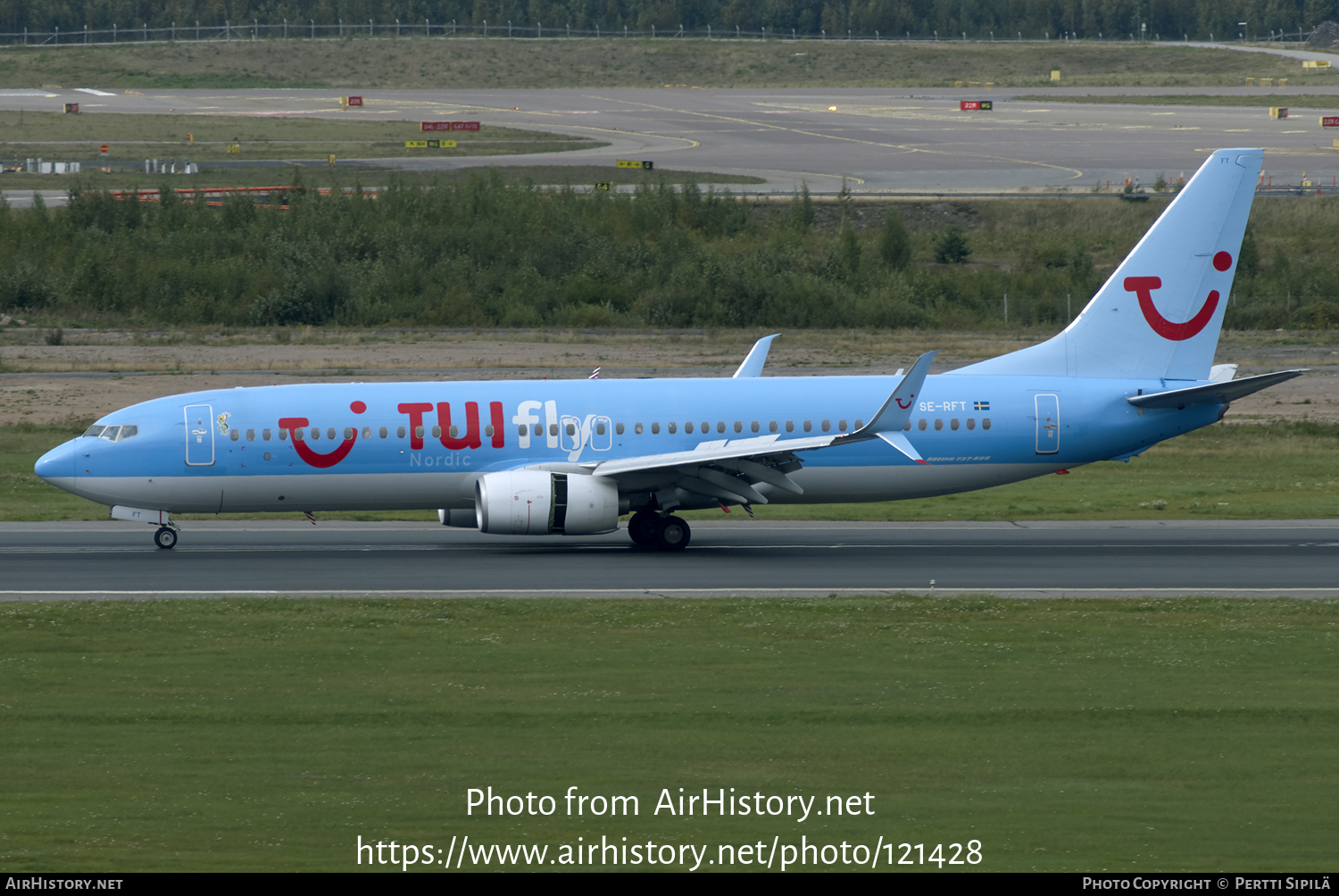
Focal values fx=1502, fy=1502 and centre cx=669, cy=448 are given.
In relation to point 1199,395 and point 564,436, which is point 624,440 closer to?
point 564,436

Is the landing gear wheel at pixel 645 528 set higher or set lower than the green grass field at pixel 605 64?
lower

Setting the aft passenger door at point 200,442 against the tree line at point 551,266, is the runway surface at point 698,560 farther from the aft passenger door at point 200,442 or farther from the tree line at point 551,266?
the tree line at point 551,266

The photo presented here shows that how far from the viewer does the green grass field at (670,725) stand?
14.5m

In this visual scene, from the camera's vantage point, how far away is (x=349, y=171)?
A: 104m

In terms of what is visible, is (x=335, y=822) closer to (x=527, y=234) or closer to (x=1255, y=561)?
(x=1255, y=561)

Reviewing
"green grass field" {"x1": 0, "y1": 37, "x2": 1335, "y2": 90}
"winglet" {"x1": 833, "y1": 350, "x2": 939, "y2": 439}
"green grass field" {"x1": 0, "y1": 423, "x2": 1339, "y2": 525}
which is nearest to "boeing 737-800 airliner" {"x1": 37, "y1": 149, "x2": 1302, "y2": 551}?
"winglet" {"x1": 833, "y1": 350, "x2": 939, "y2": 439}

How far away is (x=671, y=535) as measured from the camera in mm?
33000

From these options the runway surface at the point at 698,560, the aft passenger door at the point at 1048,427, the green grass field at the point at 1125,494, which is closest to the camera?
the runway surface at the point at 698,560

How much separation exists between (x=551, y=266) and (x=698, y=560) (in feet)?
177

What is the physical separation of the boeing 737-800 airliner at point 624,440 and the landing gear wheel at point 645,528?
43 mm

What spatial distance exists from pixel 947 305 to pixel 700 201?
61.3 ft

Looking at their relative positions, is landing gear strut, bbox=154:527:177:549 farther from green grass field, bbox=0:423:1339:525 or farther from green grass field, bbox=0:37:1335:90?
green grass field, bbox=0:37:1335:90

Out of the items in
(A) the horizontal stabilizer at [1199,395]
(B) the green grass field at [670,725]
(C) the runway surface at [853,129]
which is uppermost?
(C) the runway surface at [853,129]

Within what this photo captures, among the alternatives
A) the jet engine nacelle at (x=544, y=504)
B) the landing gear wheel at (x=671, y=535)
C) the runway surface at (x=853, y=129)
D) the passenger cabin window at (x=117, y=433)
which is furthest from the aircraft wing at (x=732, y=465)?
the runway surface at (x=853, y=129)
